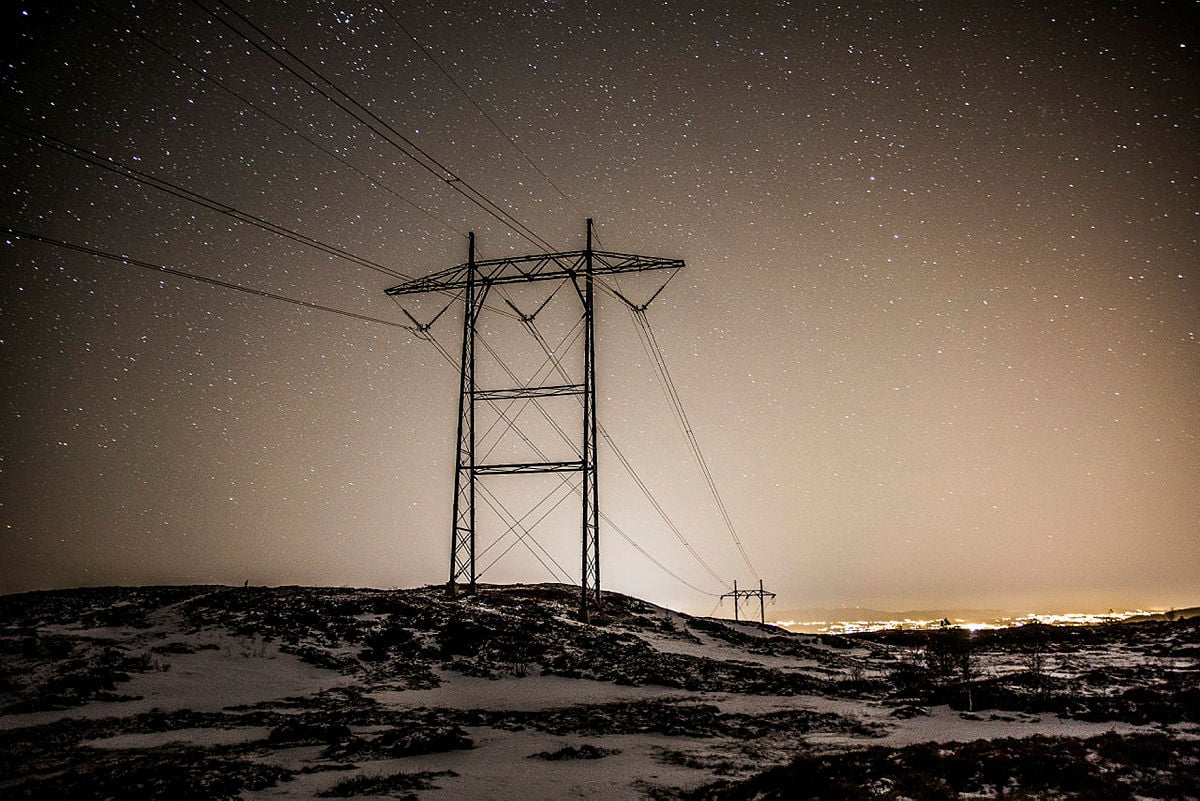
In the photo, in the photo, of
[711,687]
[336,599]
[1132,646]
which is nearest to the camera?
[711,687]

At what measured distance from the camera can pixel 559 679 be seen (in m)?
25.1

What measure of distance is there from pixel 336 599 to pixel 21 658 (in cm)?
A: 1542

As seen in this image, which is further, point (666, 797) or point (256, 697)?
point (256, 697)

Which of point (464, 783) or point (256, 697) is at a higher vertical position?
point (464, 783)

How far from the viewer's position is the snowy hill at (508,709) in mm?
10062

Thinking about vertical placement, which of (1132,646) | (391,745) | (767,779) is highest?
(767,779)

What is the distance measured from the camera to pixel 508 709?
19406mm

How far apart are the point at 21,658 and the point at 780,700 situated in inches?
1042

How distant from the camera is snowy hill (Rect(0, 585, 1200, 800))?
1006cm

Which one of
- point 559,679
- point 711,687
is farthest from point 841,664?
point 559,679

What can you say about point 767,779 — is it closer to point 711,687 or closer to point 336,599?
point 711,687

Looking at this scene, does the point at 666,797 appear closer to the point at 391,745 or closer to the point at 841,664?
the point at 391,745

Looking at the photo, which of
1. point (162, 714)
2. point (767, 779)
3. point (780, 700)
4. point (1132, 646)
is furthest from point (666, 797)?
point (1132, 646)

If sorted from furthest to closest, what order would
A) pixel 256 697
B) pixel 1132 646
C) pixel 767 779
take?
pixel 1132 646, pixel 256 697, pixel 767 779
